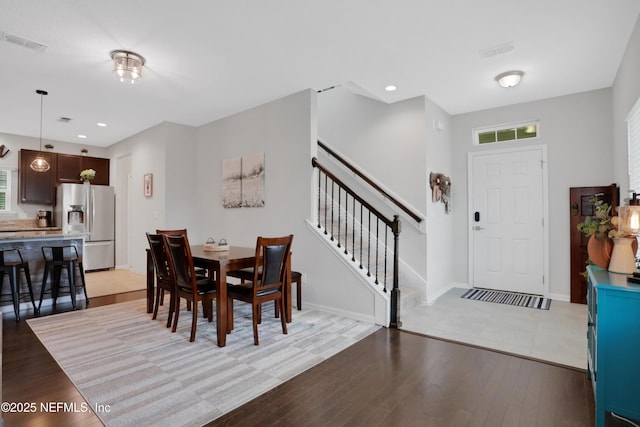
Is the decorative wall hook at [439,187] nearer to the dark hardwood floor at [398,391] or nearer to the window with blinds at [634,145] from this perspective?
the window with blinds at [634,145]

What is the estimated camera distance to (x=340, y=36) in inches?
120

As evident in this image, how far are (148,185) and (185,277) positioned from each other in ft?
11.8

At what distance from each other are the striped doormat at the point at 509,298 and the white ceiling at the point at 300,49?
2793 mm

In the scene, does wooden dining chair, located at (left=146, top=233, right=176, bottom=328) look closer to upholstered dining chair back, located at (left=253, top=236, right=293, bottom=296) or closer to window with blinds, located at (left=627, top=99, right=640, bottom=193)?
upholstered dining chair back, located at (left=253, top=236, right=293, bottom=296)

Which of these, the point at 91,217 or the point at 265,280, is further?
the point at 91,217

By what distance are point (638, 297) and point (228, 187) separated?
4925 mm

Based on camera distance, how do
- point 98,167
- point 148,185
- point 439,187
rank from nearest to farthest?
1. point 439,187
2. point 148,185
3. point 98,167

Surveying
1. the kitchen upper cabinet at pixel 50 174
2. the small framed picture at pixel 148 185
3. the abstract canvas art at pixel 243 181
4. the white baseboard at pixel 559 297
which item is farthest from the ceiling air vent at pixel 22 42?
the white baseboard at pixel 559 297

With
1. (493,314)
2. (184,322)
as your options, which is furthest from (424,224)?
(184,322)

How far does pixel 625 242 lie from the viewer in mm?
2076

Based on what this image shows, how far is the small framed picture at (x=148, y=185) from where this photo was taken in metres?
5.96

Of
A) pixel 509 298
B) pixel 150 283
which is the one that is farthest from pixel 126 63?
pixel 509 298

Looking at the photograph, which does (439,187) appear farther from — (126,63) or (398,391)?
(126,63)

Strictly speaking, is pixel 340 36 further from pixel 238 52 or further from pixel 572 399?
pixel 572 399
